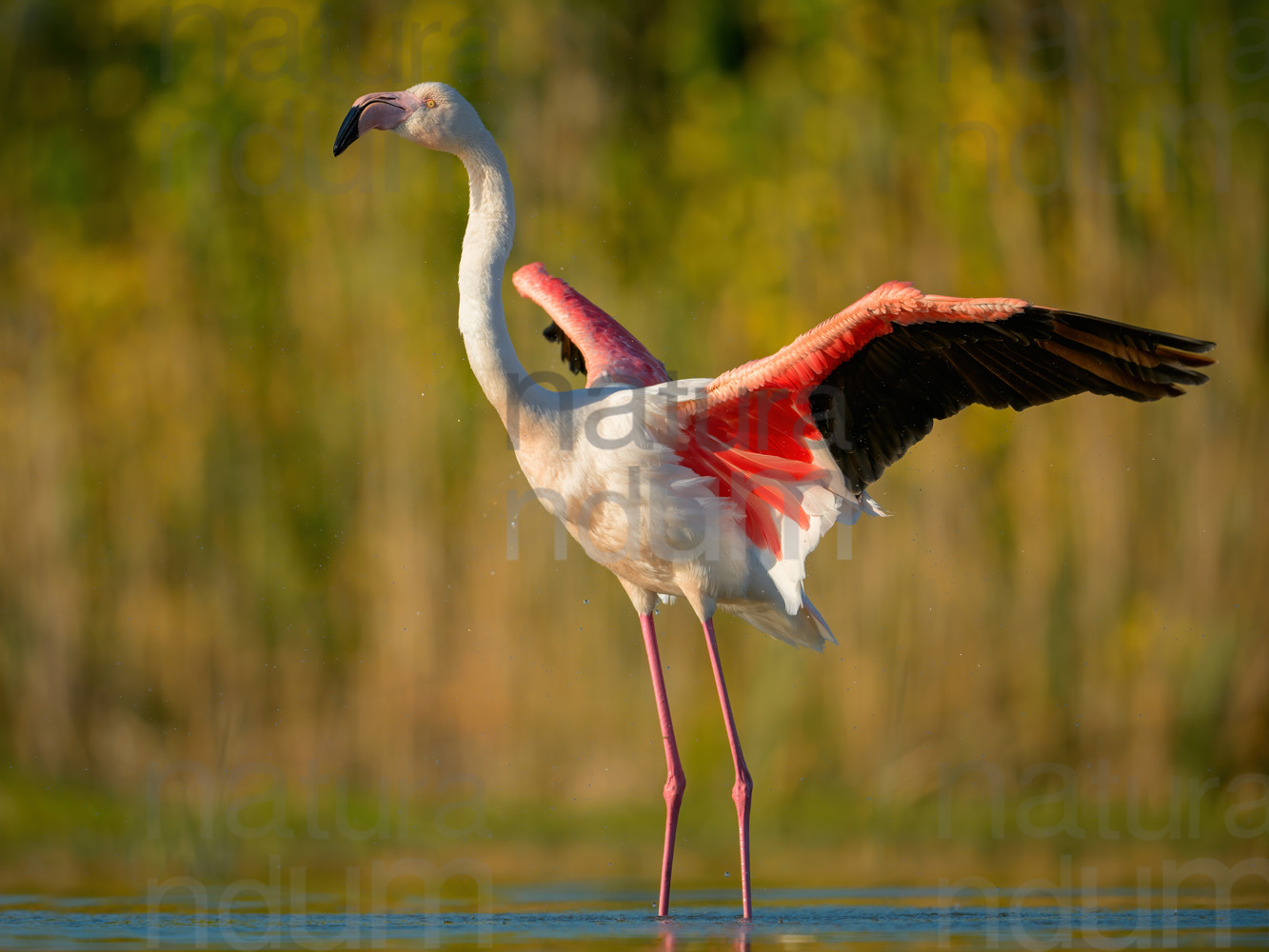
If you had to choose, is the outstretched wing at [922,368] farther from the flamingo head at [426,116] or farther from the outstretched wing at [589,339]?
the flamingo head at [426,116]

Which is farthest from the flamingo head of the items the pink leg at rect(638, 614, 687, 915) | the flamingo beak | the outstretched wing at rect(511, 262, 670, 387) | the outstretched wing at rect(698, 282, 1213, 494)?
the pink leg at rect(638, 614, 687, 915)

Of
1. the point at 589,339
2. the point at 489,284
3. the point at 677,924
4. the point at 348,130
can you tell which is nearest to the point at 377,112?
the point at 348,130

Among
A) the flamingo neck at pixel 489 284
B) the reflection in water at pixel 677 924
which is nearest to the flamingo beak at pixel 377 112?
the flamingo neck at pixel 489 284

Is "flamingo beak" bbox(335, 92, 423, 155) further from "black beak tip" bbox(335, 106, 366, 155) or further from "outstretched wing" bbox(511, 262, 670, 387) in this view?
"outstretched wing" bbox(511, 262, 670, 387)

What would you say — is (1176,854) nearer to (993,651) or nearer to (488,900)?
(993,651)

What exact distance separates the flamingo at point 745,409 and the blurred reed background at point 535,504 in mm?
1816

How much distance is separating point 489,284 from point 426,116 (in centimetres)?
69

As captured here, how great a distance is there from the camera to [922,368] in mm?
5848

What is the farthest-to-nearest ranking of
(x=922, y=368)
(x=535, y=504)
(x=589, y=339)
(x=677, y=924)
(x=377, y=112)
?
(x=535, y=504), (x=589, y=339), (x=377, y=112), (x=922, y=368), (x=677, y=924)

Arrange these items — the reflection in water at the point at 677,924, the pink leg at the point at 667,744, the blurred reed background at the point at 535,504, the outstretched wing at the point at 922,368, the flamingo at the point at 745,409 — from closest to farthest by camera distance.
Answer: the reflection in water at the point at 677,924
the outstretched wing at the point at 922,368
the flamingo at the point at 745,409
the pink leg at the point at 667,744
the blurred reed background at the point at 535,504

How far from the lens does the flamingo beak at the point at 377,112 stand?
5.90m

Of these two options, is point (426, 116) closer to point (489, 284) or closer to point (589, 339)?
point (489, 284)

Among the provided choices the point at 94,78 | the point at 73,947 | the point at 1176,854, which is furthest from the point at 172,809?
the point at 94,78

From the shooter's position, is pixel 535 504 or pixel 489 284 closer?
pixel 489 284
